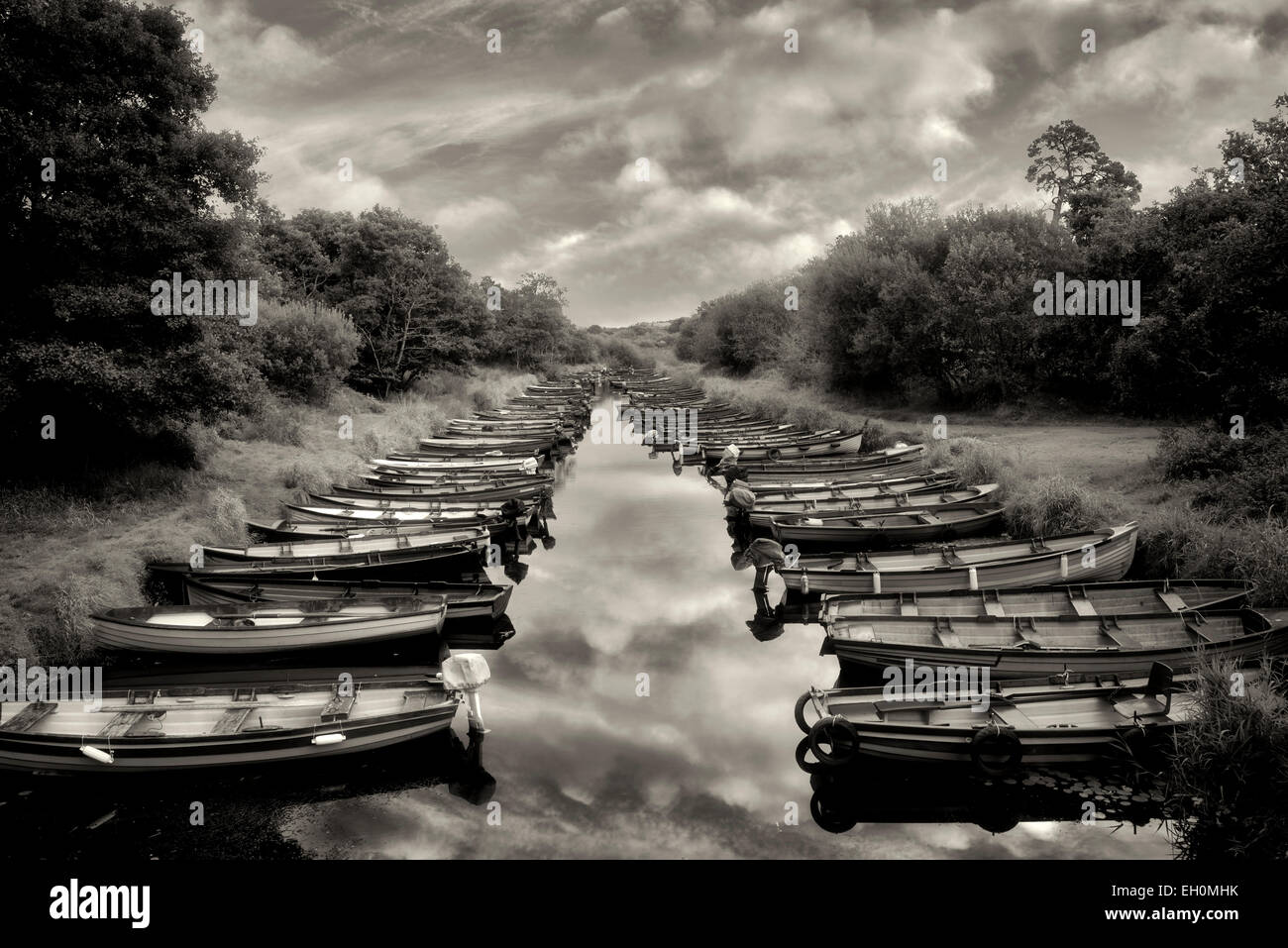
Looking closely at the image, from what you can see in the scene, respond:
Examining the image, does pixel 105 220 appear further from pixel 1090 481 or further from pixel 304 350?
pixel 1090 481

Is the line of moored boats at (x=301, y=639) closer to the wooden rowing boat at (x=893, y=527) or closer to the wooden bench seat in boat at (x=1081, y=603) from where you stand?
the wooden rowing boat at (x=893, y=527)

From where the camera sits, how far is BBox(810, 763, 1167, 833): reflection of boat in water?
8828 mm

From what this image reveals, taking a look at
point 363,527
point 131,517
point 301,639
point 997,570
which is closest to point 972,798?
point 997,570

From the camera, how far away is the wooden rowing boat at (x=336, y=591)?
14.0 meters

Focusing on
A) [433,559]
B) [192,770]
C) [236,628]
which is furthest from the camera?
[433,559]

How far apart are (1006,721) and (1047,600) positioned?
4.64 m

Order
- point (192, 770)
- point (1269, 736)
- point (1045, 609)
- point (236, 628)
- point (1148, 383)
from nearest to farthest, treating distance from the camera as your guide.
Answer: point (1269, 736) < point (192, 770) < point (236, 628) < point (1045, 609) < point (1148, 383)

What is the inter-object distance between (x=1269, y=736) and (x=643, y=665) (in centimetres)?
909

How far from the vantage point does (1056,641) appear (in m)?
12.0

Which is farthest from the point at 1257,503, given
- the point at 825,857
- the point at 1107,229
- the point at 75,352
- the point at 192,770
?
the point at 75,352

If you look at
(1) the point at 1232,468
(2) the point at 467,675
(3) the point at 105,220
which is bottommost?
(2) the point at 467,675

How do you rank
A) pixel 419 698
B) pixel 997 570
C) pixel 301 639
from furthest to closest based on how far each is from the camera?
pixel 997 570 < pixel 301 639 < pixel 419 698

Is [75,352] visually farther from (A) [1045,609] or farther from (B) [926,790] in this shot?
(A) [1045,609]

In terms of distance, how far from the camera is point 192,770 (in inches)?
365
